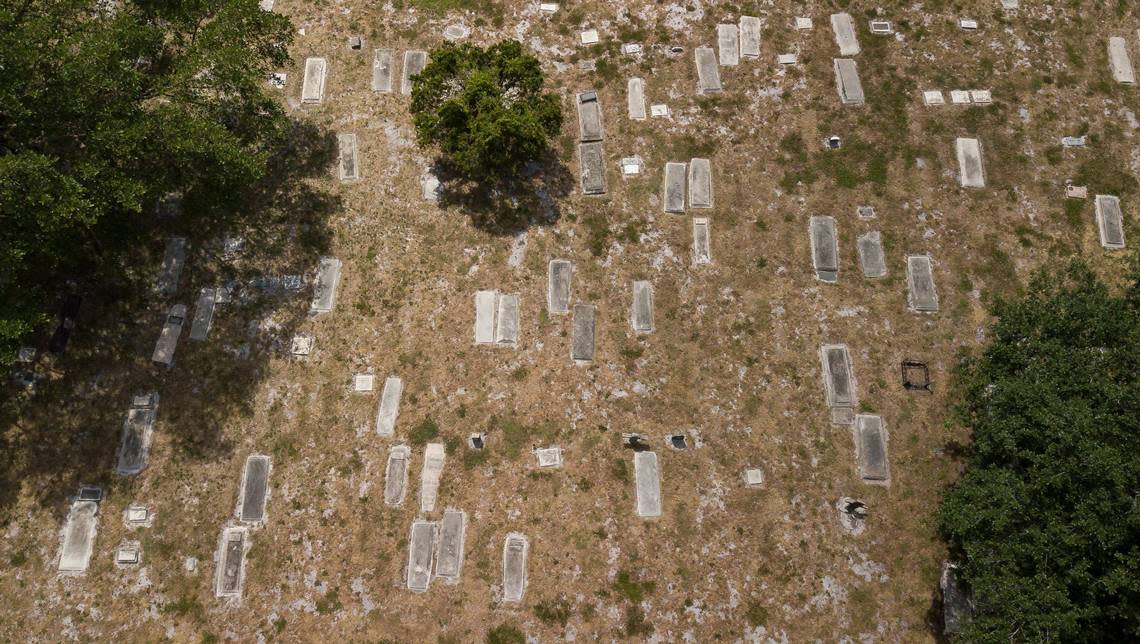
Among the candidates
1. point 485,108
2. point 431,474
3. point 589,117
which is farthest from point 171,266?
point 589,117

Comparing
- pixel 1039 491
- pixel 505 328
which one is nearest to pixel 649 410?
pixel 505 328

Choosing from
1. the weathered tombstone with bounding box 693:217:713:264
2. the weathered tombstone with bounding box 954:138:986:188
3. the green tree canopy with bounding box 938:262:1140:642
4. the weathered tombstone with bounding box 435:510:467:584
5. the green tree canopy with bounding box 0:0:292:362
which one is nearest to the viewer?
the green tree canopy with bounding box 938:262:1140:642

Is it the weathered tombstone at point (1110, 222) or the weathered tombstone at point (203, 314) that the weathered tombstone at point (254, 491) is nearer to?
the weathered tombstone at point (203, 314)

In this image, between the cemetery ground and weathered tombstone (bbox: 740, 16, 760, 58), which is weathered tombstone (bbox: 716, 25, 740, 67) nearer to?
weathered tombstone (bbox: 740, 16, 760, 58)

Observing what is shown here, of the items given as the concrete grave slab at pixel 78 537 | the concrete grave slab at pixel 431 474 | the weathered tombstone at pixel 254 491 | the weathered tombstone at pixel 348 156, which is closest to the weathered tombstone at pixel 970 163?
the concrete grave slab at pixel 431 474

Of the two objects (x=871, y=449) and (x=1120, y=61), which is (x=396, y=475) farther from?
(x=1120, y=61)

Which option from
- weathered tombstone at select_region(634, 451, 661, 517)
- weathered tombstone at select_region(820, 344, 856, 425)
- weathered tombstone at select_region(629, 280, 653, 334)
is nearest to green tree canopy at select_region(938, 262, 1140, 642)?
weathered tombstone at select_region(820, 344, 856, 425)

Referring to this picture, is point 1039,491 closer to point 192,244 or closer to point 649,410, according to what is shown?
point 649,410


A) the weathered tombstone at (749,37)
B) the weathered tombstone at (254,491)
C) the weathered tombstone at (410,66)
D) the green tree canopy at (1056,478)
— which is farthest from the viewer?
the weathered tombstone at (749,37)
